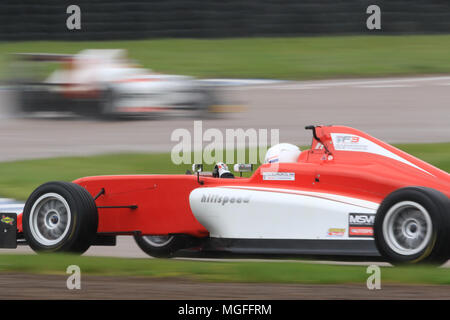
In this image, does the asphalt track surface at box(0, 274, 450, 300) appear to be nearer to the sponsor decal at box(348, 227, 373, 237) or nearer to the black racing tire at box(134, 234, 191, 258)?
the sponsor decal at box(348, 227, 373, 237)

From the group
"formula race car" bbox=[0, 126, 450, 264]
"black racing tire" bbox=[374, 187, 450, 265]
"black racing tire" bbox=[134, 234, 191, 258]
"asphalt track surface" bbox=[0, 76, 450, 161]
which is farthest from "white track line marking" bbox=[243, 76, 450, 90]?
"black racing tire" bbox=[374, 187, 450, 265]

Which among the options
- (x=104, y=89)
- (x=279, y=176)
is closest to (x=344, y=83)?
(x=104, y=89)

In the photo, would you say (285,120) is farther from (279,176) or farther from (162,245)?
(279,176)

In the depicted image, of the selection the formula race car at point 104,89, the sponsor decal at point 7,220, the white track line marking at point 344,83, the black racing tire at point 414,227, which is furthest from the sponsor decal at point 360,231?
the white track line marking at point 344,83

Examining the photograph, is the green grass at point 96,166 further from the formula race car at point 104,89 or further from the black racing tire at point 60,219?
the black racing tire at point 60,219

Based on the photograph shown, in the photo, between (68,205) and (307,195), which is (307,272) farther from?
(68,205)

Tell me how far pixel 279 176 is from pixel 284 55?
49.5ft

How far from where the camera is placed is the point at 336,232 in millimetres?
6824

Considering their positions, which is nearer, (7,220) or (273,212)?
(273,212)

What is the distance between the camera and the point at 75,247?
7375 mm

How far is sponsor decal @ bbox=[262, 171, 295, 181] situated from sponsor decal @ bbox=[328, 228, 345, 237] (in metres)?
0.58

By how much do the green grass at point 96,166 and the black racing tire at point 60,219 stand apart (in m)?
4.26
